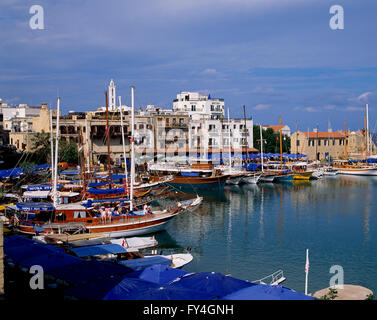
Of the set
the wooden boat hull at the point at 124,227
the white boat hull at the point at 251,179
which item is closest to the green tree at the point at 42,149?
the white boat hull at the point at 251,179

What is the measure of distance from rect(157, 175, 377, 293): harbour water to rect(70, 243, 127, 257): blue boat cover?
4.50 metres

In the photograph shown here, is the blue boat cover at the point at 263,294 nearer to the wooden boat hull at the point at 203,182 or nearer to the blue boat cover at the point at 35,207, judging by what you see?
the blue boat cover at the point at 35,207

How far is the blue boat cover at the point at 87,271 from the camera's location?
59.9ft

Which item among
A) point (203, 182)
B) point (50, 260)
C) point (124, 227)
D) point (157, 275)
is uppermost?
point (203, 182)

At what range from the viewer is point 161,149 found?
8375cm

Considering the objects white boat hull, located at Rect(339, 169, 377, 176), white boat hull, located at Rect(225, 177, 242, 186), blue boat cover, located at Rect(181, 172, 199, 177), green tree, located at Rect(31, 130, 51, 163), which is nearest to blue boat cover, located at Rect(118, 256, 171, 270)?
blue boat cover, located at Rect(181, 172, 199, 177)

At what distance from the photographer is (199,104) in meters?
100

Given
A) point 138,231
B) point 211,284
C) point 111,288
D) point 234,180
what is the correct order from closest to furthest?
point 111,288, point 211,284, point 138,231, point 234,180

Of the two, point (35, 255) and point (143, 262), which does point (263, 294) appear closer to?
point (143, 262)

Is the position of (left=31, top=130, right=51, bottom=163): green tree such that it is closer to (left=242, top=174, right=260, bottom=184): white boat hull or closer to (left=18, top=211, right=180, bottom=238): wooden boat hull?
(left=242, top=174, right=260, bottom=184): white boat hull

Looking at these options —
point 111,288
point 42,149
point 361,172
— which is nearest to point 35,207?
point 111,288

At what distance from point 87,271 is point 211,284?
5117mm

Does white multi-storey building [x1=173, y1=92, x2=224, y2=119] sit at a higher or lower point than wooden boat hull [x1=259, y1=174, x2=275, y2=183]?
higher

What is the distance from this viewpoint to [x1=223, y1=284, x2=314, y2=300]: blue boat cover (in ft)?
51.9
